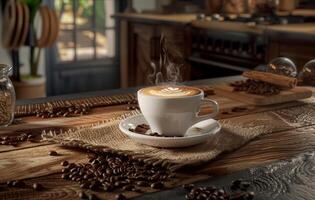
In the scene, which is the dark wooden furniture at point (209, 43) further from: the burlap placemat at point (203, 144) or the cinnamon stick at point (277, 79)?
the burlap placemat at point (203, 144)

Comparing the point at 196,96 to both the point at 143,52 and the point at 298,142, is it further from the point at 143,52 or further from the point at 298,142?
the point at 143,52

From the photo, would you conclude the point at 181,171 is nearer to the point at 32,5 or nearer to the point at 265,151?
the point at 265,151

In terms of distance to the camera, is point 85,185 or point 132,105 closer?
point 85,185

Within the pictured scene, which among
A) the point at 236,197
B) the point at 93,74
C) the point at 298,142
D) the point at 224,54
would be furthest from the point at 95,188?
the point at 93,74

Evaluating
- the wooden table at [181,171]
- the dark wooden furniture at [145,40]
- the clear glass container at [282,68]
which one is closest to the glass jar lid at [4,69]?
the wooden table at [181,171]

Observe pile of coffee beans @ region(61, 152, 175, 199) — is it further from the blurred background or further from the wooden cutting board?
the blurred background

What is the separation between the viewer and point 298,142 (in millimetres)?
1057

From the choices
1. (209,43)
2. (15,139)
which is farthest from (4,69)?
(209,43)

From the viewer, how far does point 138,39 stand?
14.1 feet

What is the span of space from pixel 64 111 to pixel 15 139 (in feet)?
0.84

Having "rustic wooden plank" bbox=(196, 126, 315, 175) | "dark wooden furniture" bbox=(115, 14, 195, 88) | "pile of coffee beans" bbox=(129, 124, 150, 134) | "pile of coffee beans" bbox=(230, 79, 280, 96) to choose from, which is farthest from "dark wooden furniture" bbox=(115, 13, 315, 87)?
"pile of coffee beans" bbox=(129, 124, 150, 134)

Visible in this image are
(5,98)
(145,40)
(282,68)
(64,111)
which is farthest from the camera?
(145,40)

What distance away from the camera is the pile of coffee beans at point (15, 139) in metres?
1.05

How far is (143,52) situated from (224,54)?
Result: 1118 mm
